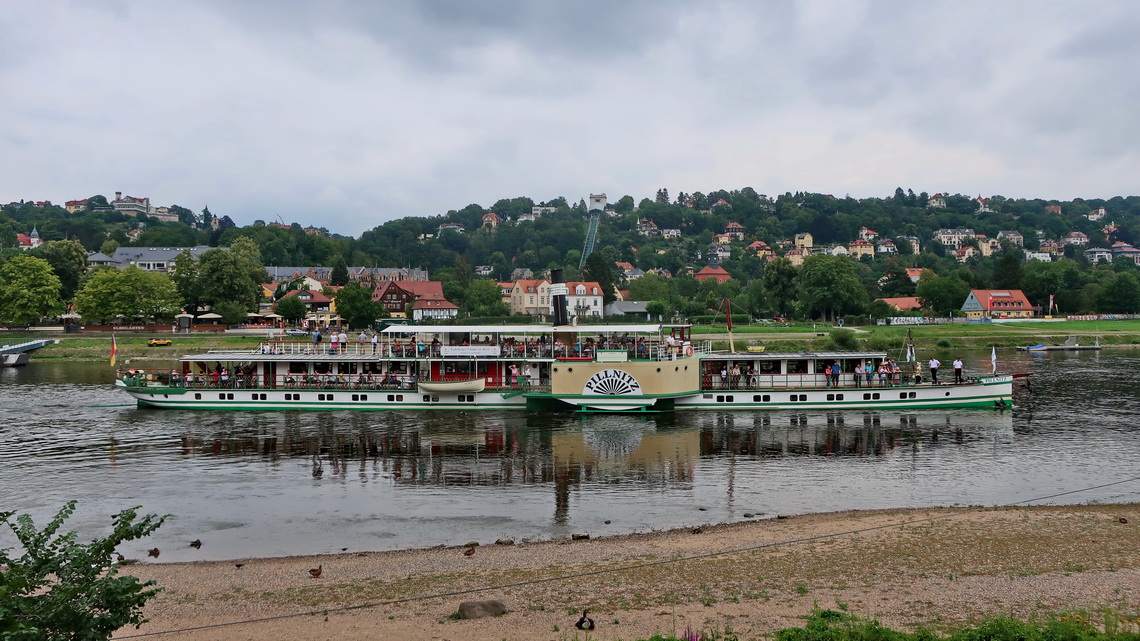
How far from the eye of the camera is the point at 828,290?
10531 cm

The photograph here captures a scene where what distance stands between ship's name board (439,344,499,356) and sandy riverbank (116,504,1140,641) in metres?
23.0

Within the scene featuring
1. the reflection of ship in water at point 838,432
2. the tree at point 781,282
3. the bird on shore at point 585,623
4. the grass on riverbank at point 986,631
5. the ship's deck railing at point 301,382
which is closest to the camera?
the grass on riverbank at point 986,631

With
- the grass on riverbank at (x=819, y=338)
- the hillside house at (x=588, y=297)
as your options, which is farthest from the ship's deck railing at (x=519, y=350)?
the hillside house at (x=588, y=297)

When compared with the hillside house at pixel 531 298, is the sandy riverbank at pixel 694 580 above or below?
below

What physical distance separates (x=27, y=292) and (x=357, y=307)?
38.6m

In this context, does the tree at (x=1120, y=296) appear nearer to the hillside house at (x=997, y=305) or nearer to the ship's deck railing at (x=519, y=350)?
the hillside house at (x=997, y=305)

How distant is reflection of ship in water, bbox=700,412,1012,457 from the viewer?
3369 centimetres

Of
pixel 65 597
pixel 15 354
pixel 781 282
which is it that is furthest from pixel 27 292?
pixel 65 597

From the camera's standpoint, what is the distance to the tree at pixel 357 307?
100562 mm

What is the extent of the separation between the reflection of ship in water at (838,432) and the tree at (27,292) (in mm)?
90406

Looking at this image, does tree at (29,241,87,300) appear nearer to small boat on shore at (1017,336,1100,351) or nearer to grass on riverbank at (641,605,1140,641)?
grass on riverbank at (641,605,1140,641)

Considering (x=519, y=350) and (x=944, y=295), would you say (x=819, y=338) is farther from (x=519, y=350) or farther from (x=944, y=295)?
(x=944, y=295)

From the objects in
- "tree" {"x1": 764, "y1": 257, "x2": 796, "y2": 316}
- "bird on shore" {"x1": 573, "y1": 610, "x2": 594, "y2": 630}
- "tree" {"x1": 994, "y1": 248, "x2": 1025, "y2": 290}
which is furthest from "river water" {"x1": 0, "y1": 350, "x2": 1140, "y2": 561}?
"tree" {"x1": 994, "y1": 248, "x2": 1025, "y2": 290}

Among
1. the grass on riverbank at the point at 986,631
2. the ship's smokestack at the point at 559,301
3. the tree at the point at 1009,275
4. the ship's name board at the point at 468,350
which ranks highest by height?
the tree at the point at 1009,275
